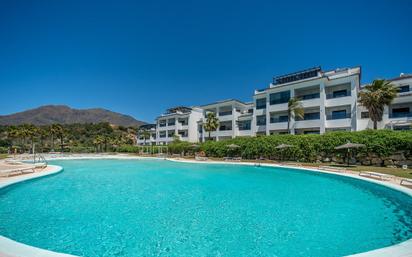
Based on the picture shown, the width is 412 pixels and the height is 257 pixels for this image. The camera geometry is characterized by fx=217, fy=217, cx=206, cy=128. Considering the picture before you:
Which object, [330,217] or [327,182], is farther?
[327,182]

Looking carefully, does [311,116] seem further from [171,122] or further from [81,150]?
[81,150]

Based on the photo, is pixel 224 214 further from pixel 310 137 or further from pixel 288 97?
pixel 288 97

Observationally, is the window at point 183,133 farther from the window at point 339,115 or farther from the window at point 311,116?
the window at point 339,115

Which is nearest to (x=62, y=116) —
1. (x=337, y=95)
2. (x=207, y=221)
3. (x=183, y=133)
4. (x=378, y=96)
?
(x=183, y=133)

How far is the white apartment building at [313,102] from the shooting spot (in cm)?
2847

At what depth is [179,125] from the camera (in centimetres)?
5678

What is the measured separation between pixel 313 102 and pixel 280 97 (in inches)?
213

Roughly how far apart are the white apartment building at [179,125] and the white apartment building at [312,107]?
27.4ft

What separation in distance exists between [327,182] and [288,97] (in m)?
21.6

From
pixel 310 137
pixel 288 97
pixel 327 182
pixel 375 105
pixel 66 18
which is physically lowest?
pixel 327 182

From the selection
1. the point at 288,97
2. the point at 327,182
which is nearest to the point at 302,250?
the point at 327,182

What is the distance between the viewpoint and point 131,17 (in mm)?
24203

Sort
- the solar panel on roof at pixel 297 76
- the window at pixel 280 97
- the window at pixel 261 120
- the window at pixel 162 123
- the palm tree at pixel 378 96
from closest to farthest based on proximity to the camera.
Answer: the palm tree at pixel 378 96 → the solar panel on roof at pixel 297 76 → the window at pixel 280 97 → the window at pixel 261 120 → the window at pixel 162 123

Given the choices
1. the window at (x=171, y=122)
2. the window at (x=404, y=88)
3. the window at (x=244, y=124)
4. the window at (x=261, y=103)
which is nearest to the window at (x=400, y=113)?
the window at (x=404, y=88)
